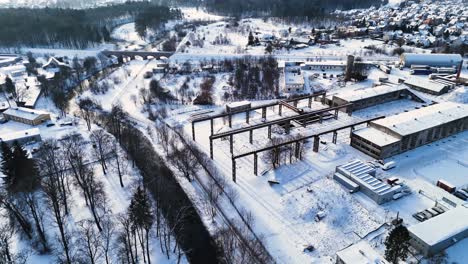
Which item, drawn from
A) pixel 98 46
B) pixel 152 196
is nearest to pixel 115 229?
pixel 152 196

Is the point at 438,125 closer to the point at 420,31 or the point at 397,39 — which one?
the point at 397,39

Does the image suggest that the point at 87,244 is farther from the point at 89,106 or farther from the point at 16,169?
the point at 89,106

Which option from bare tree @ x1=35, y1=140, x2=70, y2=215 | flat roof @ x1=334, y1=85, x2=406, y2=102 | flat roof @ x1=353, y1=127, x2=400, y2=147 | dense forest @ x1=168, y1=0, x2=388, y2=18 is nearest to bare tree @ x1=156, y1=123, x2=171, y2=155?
bare tree @ x1=35, y1=140, x2=70, y2=215

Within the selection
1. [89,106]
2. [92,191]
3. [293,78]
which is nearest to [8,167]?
[92,191]

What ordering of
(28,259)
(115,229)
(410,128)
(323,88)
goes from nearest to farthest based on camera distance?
(28,259) → (115,229) → (410,128) → (323,88)

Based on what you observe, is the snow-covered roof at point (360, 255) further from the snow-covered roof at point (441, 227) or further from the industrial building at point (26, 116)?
the industrial building at point (26, 116)

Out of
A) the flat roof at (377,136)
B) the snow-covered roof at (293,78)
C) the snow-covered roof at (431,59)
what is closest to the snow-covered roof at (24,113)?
the snow-covered roof at (293,78)
